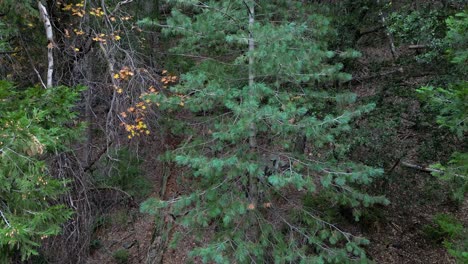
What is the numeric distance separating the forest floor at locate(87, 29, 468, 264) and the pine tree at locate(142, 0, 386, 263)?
2.08m

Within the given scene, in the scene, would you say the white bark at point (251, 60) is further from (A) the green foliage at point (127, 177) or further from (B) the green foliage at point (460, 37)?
(A) the green foliage at point (127, 177)

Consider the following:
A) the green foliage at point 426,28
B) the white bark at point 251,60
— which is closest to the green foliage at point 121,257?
the white bark at point 251,60

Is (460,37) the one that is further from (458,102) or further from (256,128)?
(256,128)

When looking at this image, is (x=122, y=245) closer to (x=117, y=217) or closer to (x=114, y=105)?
(x=117, y=217)

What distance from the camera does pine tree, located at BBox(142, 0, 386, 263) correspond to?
5.55m

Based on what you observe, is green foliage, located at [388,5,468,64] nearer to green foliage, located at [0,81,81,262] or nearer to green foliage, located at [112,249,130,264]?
green foliage, located at [0,81,81,262]

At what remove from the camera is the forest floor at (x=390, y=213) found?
8477mm

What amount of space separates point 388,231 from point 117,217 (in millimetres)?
7008

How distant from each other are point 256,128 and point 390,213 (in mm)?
5193

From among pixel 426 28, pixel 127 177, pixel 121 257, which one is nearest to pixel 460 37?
pixel 426 28

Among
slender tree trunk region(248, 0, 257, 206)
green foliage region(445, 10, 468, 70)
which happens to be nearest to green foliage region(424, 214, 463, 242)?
green foliage region(445, 10, 468, 70)

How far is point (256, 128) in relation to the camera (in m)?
A: 6.04

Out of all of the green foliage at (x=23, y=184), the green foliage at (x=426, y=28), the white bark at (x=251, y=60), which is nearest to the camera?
the green foliage at (x=23, y=184)

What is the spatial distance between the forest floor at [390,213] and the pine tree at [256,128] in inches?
82.1
